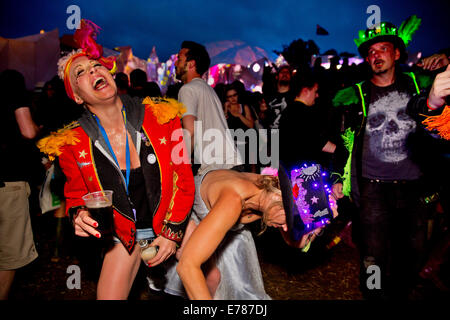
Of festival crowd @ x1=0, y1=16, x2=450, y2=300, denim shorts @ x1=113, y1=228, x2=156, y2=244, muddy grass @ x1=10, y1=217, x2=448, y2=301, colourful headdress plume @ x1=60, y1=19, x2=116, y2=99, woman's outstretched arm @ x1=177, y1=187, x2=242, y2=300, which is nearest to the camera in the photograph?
woman's outstretched arm @ x1=177, y1=187, x2=242, y2=300

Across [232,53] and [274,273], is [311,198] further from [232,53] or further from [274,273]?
[232,53]

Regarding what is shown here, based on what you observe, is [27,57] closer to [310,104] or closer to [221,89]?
[221,89]

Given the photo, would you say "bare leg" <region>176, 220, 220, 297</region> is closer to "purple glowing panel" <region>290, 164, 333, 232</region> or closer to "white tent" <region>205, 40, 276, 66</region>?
"purple glowing panel" <region>290, 164, 333, 232</region>

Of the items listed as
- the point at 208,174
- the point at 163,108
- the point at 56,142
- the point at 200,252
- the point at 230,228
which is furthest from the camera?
the point at 208,174

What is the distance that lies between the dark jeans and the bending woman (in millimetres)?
1303

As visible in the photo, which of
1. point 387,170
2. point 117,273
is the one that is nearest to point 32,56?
point 117,273

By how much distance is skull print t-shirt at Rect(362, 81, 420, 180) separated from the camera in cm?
291

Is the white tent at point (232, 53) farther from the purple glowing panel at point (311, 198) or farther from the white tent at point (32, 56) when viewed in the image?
the white tent at point (32, 56)

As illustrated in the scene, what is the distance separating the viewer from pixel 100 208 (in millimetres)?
1704

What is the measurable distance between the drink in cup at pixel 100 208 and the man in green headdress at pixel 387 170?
2.57 metres

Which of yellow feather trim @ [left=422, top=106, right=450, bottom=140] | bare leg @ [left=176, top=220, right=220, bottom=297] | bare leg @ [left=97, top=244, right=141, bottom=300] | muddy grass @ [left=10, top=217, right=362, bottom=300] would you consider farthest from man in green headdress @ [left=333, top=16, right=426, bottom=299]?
bare leg @ [left=97, top=244, right=141, bottom=300]

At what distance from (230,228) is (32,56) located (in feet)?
46.3

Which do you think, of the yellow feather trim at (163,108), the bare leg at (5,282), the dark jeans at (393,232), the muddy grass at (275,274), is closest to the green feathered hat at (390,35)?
the dark jeans at (393,232)
